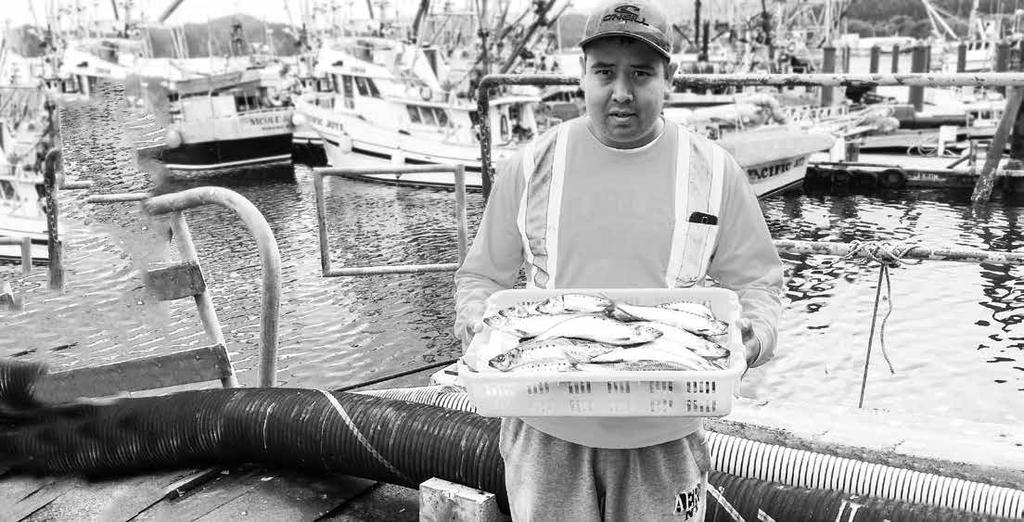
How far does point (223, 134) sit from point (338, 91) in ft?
14.7

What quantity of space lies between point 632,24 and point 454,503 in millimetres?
1900

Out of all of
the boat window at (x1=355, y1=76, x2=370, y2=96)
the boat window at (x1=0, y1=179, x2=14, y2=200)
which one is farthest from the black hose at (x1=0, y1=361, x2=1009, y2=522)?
the boat window at (x1=355, y1=76, x2=370, y2=96)

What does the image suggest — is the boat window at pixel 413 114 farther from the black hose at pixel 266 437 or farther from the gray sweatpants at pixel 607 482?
the gray sweatpants at pixel 607 482

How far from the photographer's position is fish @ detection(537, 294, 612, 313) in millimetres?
2008

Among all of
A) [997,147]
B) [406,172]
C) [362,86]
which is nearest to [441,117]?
[362,86]

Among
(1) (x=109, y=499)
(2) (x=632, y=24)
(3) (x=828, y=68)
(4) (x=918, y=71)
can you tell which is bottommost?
(1) (x=109, y=499)

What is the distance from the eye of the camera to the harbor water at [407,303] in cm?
465

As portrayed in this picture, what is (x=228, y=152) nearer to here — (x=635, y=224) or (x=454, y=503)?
(x=454, y=503)

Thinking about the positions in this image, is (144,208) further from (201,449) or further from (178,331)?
(178,331)

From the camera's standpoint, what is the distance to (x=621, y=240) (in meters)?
2.16

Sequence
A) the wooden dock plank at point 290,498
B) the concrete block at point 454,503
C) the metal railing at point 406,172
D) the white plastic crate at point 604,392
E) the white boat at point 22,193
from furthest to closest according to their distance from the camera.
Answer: the metal railing at point 406,172 → the white boat at point 22,193 → the wooden dock plank at point 290,498 → the concrete block at point 454,503 → the white plastic crate at point 604,392

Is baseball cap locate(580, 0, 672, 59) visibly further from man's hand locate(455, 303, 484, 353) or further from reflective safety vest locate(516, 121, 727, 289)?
man's hand locate(455, 303, 484, 353)

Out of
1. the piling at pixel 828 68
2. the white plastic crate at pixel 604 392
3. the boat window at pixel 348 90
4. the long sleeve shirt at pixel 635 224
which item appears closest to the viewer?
the white plastic crate at pixel 604 392

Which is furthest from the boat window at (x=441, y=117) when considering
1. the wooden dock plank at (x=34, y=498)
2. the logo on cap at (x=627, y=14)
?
the logo on cap at (x=627, y=14)
